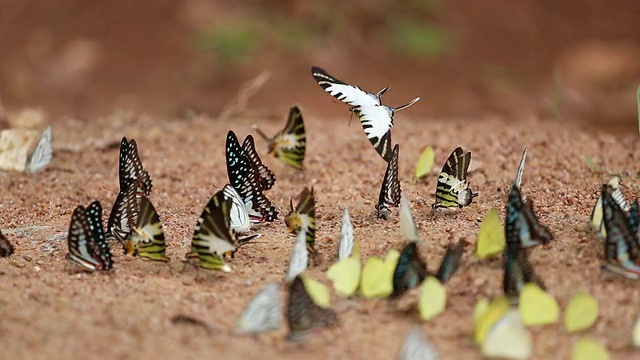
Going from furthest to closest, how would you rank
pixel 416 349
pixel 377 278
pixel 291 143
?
pixel 291 143 → pixel 377 278 → pixel 416 349

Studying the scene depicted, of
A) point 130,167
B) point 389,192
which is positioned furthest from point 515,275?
point 130,167

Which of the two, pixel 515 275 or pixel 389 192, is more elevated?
pixel 389 192

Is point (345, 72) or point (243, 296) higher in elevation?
point (345, 72)

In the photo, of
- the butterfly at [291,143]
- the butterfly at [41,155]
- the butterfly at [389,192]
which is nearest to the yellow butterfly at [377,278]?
the butterfly at [389,192]

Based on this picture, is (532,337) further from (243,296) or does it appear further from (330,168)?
(330,168)

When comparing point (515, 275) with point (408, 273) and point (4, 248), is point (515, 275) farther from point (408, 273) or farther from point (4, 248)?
point (4, 248)

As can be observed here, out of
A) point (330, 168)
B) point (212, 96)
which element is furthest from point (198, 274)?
point (212, 96)
